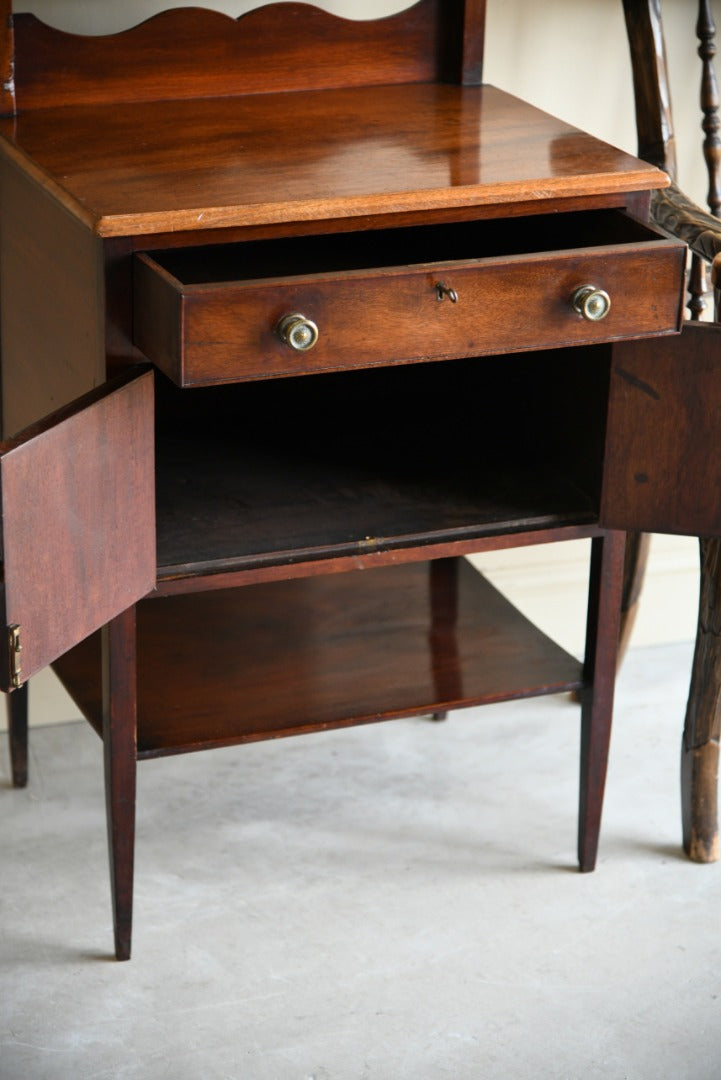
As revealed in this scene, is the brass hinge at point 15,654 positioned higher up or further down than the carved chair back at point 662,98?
further down

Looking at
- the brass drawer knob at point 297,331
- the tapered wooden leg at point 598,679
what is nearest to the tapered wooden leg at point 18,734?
the tapered wooden leg at point 598,679

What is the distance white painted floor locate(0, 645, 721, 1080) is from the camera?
1684 mm

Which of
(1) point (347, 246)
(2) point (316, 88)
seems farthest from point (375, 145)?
(2) point (316, 88)

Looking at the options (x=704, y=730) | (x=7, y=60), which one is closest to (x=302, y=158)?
(x=7, y=60)

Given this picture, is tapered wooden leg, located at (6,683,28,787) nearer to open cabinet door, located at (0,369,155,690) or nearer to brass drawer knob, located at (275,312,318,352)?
open cabinet door, located at (0,369,155,690)

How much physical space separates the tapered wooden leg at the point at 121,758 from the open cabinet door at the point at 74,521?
13 centimetres

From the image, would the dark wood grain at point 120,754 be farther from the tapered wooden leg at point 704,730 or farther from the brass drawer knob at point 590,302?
the tapered wooden leg at point 704,730

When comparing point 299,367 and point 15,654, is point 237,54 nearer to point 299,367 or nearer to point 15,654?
point 299,367

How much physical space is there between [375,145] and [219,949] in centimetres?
95

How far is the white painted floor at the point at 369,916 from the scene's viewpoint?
5.52ft

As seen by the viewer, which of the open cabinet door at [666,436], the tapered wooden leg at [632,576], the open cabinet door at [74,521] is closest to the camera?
the open cabinet door at [74,521]

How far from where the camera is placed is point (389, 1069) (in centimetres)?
165

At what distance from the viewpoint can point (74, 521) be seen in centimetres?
139

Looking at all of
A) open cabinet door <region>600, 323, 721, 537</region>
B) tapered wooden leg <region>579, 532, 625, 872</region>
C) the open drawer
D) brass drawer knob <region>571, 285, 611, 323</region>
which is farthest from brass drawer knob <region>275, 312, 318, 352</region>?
tapered wooden leg <region>579, 532, 625, 872</region>
